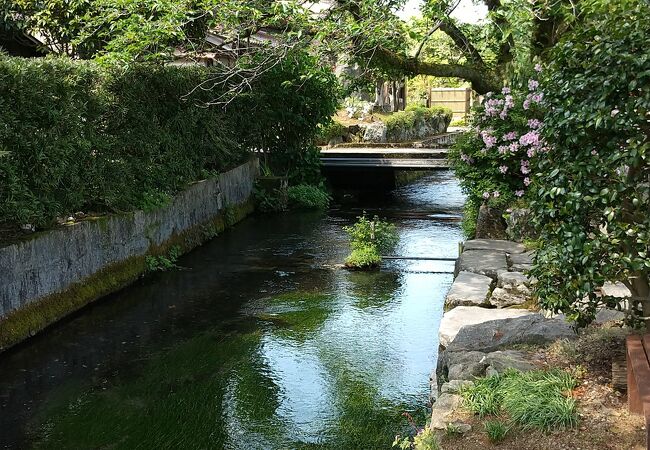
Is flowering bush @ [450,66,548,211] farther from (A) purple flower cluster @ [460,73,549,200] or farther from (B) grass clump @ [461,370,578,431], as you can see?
(B) grass clump @ [461,370,578,431]

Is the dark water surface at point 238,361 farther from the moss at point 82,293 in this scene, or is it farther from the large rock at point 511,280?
the large rock at point 511,280

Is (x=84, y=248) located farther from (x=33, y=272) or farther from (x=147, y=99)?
(x=147, y=99)

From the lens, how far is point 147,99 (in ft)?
36.8

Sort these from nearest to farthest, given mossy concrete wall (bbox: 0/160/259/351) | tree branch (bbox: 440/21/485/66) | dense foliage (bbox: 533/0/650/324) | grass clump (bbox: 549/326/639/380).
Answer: dense foliage (bbox: 533/0/650/324)
grass clump (bbox: 549/326/639/380)
mossy concrete wall (bbox: 0/160/259/351)
tree branch (bbox: 440/21/485/66)

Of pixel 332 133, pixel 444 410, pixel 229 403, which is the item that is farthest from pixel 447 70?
pixel 332 133

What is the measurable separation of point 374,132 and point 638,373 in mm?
20476

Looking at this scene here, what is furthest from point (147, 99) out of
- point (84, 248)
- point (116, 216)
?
point (84, 248)

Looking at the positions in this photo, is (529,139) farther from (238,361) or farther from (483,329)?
(238,361)

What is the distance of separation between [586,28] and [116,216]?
709cm

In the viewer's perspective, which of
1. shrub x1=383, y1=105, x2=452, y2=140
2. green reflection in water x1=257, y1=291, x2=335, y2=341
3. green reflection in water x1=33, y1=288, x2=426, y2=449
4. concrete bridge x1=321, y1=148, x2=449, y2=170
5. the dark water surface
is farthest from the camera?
shrub x1=383, y1=105, x2=452, y2=140

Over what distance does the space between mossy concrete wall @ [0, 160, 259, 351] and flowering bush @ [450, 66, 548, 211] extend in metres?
4.64

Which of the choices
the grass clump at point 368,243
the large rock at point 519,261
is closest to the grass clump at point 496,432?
the large rock at point 519,261

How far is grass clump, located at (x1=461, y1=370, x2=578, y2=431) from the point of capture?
4008 mm

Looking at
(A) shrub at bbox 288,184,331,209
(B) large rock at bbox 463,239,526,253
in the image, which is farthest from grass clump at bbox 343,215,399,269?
(A) shrub at bbox 288,184,331,209
